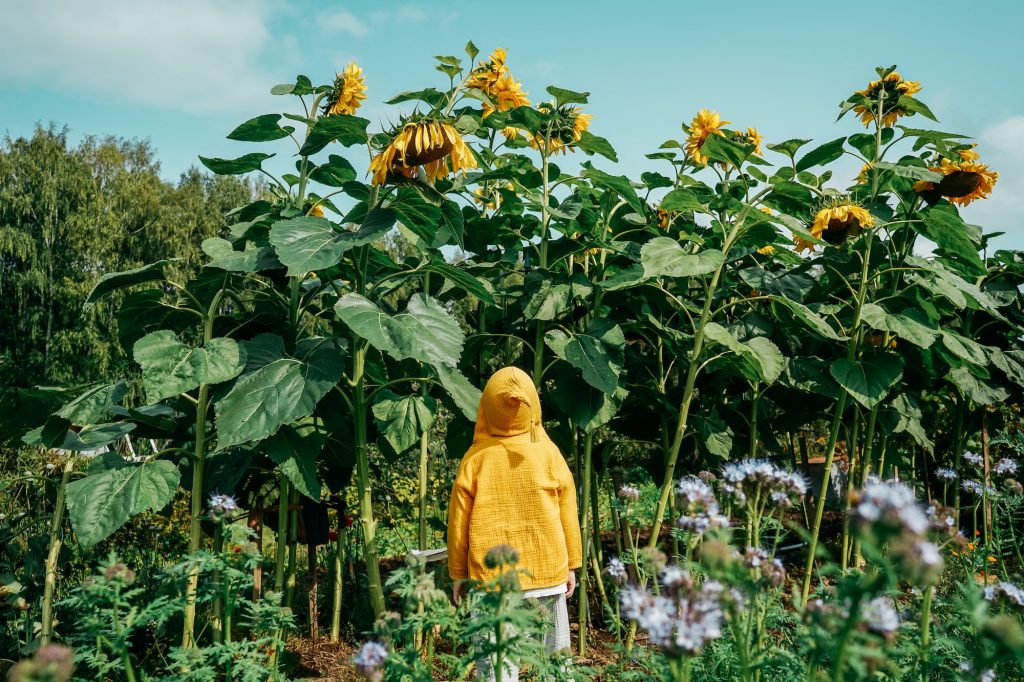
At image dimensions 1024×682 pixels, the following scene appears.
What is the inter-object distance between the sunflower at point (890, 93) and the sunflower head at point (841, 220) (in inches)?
17.3

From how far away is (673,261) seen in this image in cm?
236

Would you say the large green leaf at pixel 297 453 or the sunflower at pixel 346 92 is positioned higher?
the sunflower at pixel 346 92

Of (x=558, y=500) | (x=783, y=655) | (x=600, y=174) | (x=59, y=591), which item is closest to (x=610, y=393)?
(x=558, y=500)

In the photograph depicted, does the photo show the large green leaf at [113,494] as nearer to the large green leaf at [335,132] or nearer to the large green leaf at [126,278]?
the large green leaf at [126,278]

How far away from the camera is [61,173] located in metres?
18.4

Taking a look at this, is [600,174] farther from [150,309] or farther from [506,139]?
[150,309]

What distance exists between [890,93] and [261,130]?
2456 mm

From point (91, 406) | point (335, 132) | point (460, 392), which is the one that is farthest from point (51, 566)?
point (335, 132)

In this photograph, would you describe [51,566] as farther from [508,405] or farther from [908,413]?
[908,413]

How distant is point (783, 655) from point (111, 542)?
10.7 ft

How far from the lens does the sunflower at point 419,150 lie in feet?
7.27

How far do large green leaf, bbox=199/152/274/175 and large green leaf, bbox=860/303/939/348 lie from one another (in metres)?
2.28

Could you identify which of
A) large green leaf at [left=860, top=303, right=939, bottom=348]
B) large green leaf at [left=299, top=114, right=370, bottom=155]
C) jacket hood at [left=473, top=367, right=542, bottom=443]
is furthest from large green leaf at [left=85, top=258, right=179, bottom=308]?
large green leaf at [left=860, top=303, right=939, bottom=348]

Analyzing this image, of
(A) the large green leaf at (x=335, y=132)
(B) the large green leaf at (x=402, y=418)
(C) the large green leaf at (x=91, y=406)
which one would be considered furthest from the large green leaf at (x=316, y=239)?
(C) the large green leaf at (x=91, y=406)
